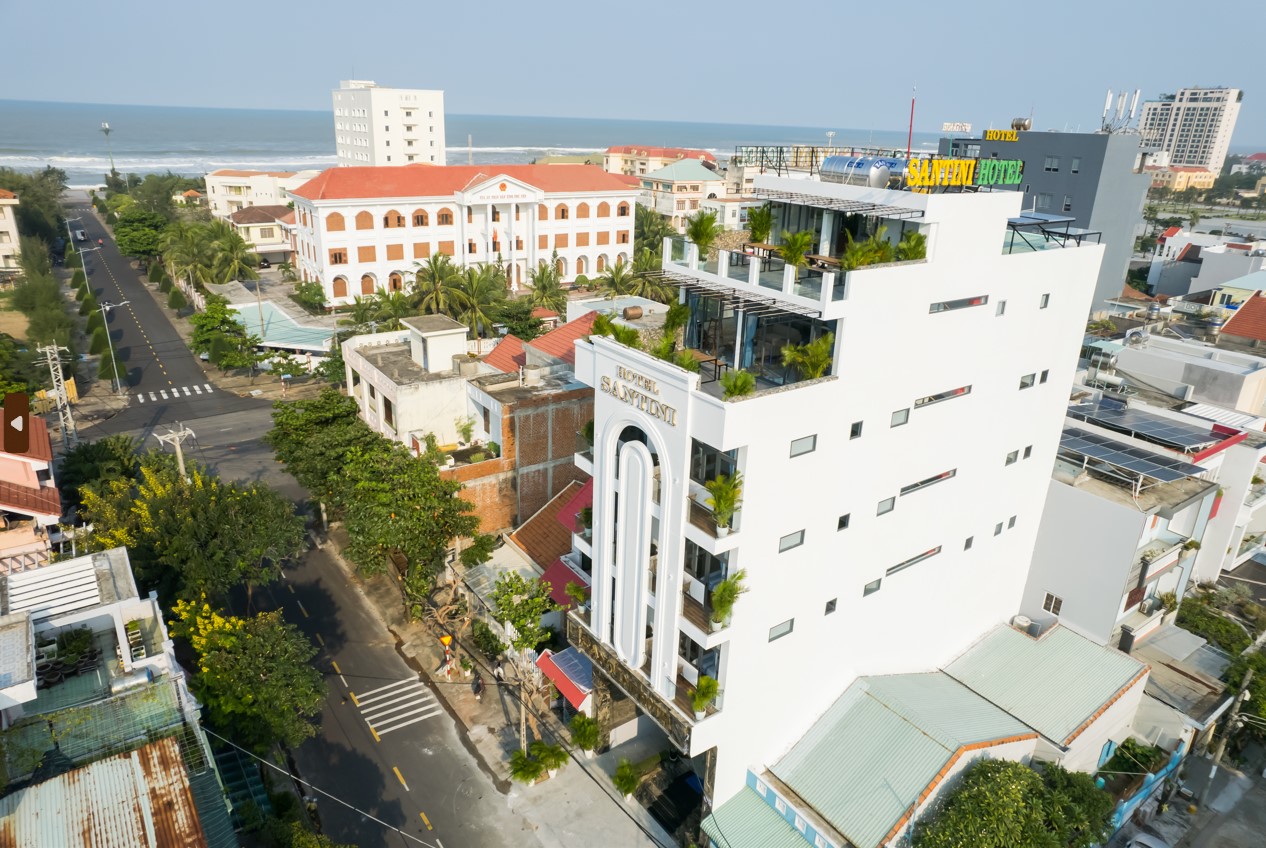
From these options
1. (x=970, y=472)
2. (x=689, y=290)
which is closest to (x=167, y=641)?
(x=689, y=290)

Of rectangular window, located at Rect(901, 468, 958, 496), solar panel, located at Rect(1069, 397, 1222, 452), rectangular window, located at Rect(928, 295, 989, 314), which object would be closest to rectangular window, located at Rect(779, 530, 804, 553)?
rectangular window, located at Rect(901, 468, 958, 496)

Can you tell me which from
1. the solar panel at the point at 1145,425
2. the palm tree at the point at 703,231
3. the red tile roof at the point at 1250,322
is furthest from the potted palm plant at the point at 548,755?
the red tile roof at the point at 1250,322

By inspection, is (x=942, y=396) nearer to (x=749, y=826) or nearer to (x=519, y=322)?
→ (x=749, y=826)

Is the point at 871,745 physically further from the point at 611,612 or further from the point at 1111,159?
the point at 1111,159

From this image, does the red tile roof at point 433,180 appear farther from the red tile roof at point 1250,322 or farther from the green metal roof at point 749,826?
the green metal roof at point 749,826

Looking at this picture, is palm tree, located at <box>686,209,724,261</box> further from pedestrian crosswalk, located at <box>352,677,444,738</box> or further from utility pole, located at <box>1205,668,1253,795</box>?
utility pole, located at <box>1205,668,1253,795</box>

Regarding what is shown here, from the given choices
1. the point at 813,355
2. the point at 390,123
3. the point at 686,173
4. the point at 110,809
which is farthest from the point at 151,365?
the point at 390,123
